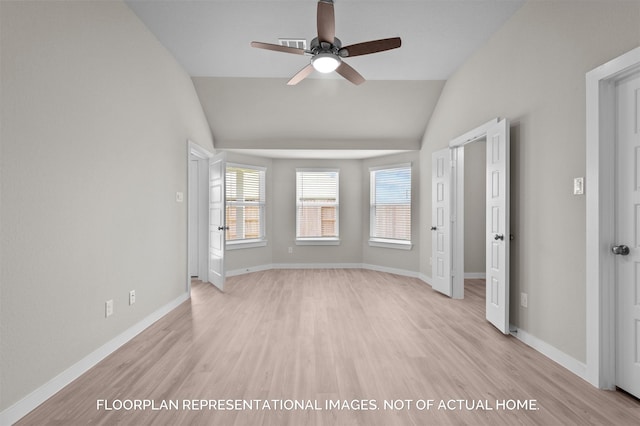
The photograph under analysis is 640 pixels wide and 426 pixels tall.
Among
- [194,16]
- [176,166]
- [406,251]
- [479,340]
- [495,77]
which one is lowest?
[479,340]

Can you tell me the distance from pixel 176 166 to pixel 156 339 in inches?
78.1

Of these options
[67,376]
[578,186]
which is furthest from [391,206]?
[67,376]

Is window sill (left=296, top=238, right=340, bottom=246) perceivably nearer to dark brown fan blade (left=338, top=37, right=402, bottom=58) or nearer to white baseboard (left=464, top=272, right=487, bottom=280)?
white baseboard (left=464, top=272, right=487, bottom=280)

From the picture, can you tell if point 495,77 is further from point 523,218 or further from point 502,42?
point 523,218

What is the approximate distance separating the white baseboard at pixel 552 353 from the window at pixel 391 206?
2.77 metres

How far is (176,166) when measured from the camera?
3678 millimetres

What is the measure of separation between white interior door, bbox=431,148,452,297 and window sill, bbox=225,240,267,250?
10.6ft

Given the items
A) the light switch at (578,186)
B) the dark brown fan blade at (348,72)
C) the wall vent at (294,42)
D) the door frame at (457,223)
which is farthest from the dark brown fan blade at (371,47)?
the door frame at (457,223)

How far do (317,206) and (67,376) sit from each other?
15.4 feet

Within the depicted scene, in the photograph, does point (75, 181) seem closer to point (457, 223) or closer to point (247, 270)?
point (247, 270)

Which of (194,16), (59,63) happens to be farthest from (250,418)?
(194,16)

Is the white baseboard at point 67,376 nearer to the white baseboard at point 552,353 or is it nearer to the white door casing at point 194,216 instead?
the white door casing at point 194,216

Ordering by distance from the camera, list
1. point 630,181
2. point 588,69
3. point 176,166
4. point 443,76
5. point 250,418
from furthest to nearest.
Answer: point 443,76
point 176,166
point 588,69
point 630,181
point 250,418

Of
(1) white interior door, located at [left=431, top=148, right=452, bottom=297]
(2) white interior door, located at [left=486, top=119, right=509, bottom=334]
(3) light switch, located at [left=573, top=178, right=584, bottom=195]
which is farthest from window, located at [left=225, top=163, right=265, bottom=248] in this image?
(3) light switch, located at [left=573, top=178, right=584, bottom=195]
